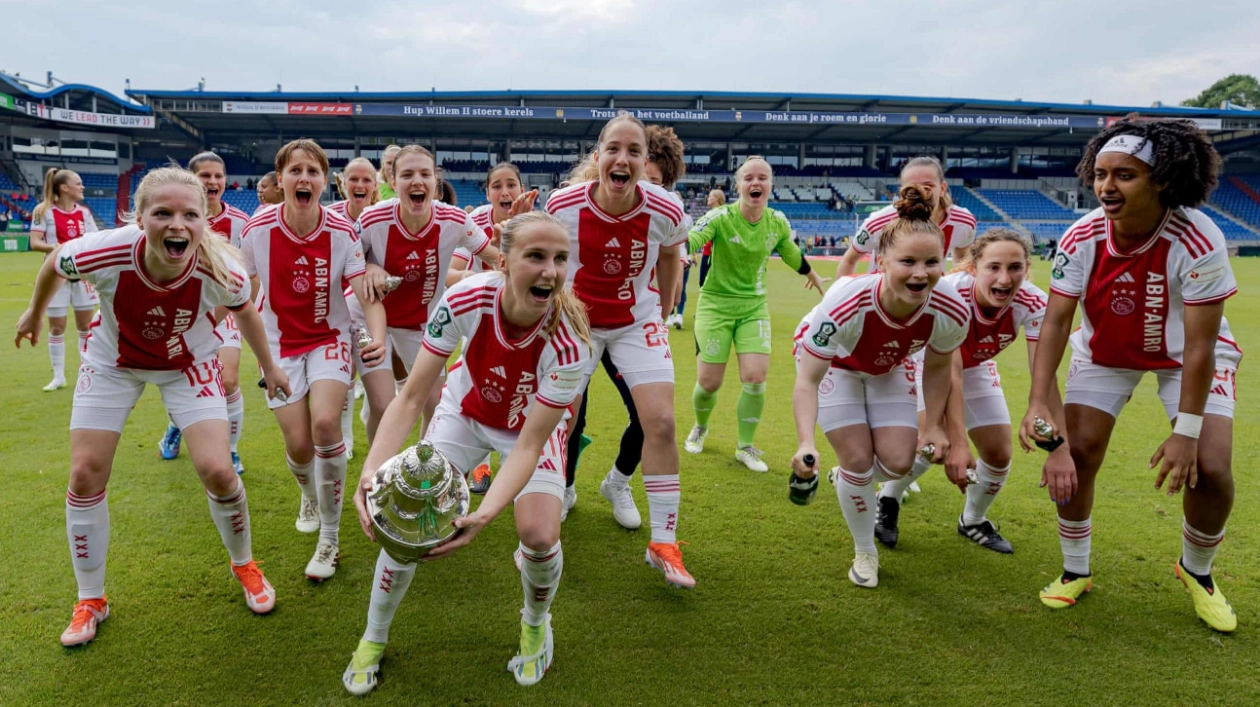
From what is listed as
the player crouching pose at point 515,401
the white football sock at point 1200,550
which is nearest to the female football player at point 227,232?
the player crouching pose at point 515,401

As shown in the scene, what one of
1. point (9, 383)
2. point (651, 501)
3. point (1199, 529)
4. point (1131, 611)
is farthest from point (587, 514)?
point (9, 383)

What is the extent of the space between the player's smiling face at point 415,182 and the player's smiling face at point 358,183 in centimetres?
82

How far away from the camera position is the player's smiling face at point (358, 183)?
509 centimetres

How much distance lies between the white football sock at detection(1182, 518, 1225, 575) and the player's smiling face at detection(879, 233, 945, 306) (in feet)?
5.75

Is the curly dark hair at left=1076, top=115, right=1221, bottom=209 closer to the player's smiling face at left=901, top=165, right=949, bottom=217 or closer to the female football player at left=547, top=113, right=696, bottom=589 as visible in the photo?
the player's smiling face at left=901, top=165, right=949, bottom=217

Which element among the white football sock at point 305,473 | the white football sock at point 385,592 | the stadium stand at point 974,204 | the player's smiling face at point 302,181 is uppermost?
the stadium stand at point 974,204

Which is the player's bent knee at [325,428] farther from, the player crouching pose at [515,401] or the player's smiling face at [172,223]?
the player's smiling face at [172,223]

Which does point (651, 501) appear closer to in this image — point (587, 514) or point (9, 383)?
point (587, 514)

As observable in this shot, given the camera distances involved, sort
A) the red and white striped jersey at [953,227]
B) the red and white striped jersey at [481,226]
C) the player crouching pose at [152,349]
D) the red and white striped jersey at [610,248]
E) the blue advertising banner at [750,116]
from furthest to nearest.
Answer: the blue advertising banner at [750,116], the red and white striped jersey at [481,226], the red and white striped jersey at [953,227], the red and white striped jersey at [610,248], the player crouching pose at [152,349]

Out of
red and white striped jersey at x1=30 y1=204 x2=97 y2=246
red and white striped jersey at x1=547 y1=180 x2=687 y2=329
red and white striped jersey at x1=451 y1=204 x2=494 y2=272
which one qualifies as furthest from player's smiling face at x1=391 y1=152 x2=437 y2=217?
red and white striped jersey at x1=30 y1=204 x2=97 y2=246

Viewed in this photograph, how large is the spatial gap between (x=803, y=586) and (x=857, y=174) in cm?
5167

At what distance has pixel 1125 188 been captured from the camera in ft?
9.93

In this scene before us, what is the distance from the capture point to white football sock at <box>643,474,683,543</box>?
12.1 ft

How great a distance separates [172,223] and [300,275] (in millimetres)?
954
